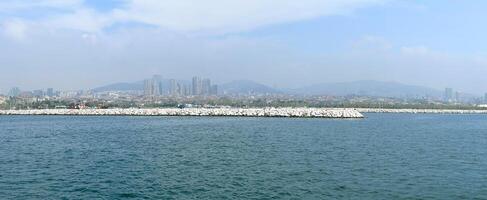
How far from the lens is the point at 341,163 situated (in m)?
25.1

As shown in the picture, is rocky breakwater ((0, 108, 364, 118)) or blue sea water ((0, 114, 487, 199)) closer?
blue sea water ((0, 114, 487, 199))

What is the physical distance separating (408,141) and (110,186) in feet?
82.1

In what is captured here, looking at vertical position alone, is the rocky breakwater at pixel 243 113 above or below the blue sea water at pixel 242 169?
above

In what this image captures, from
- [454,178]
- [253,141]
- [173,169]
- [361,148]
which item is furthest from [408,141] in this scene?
[173,169]

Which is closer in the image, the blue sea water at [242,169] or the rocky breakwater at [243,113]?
the blue sea water at [242,169]

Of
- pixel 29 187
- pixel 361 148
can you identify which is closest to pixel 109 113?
pixel 361 148

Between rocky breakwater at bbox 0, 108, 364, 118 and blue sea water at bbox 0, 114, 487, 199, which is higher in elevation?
rocky breakwater at bbox 0, 108, 364, 118

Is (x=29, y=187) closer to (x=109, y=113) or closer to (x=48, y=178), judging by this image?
(x=48, y=178)

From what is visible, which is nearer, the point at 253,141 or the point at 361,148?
the point at 361,148

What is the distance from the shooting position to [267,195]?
1778cm

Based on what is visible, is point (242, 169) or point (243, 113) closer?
point (242, 169)

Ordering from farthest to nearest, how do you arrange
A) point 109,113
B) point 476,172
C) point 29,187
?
1. point 109,113
2. point 476,172
3. point 29,187

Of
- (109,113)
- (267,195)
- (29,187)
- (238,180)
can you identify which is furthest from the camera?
(109,113)

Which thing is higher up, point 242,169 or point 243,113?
point 243,113
